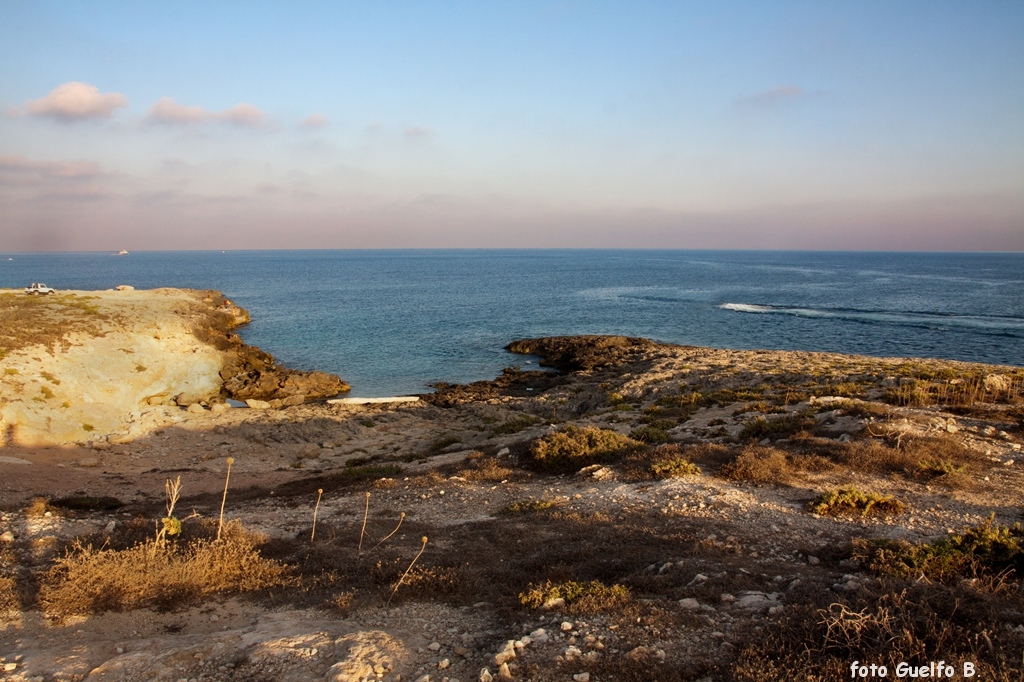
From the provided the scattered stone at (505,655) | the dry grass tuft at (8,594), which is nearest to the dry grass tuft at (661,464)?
the scattered stone at (505,655)

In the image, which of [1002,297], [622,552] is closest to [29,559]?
[622,552]

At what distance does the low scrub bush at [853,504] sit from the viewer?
1170 centimetres

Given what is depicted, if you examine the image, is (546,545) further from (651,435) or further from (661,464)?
(651,435)

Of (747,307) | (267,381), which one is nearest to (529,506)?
(267,381)

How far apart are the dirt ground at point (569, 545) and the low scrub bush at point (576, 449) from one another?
0.16 metres

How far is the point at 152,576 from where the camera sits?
9266 millimetres

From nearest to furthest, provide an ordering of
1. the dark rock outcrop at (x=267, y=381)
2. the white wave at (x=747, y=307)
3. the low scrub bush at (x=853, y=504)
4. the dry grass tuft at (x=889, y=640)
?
the dry grass tuft at (x=889, y=640), the low scrub bush at (x=853, y=504), the dark rock outcrop at (x=267, y=381), the white wave at (x=747, y=307)

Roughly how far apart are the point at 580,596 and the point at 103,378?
33629 mm

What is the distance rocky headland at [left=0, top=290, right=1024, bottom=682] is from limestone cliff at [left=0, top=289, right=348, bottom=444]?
0.62 meters

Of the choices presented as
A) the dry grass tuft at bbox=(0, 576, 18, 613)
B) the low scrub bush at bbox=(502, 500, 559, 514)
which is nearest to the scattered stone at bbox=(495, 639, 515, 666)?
the low scrub bush at bbox=(502, 500, 559, 514)

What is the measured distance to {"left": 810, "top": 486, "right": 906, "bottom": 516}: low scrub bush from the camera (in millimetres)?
11695

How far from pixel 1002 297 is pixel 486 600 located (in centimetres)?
11500

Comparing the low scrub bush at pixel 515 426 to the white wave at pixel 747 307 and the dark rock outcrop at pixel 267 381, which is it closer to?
the dark rock outcrop at pixel 267 381

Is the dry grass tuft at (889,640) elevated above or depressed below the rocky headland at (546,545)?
above
